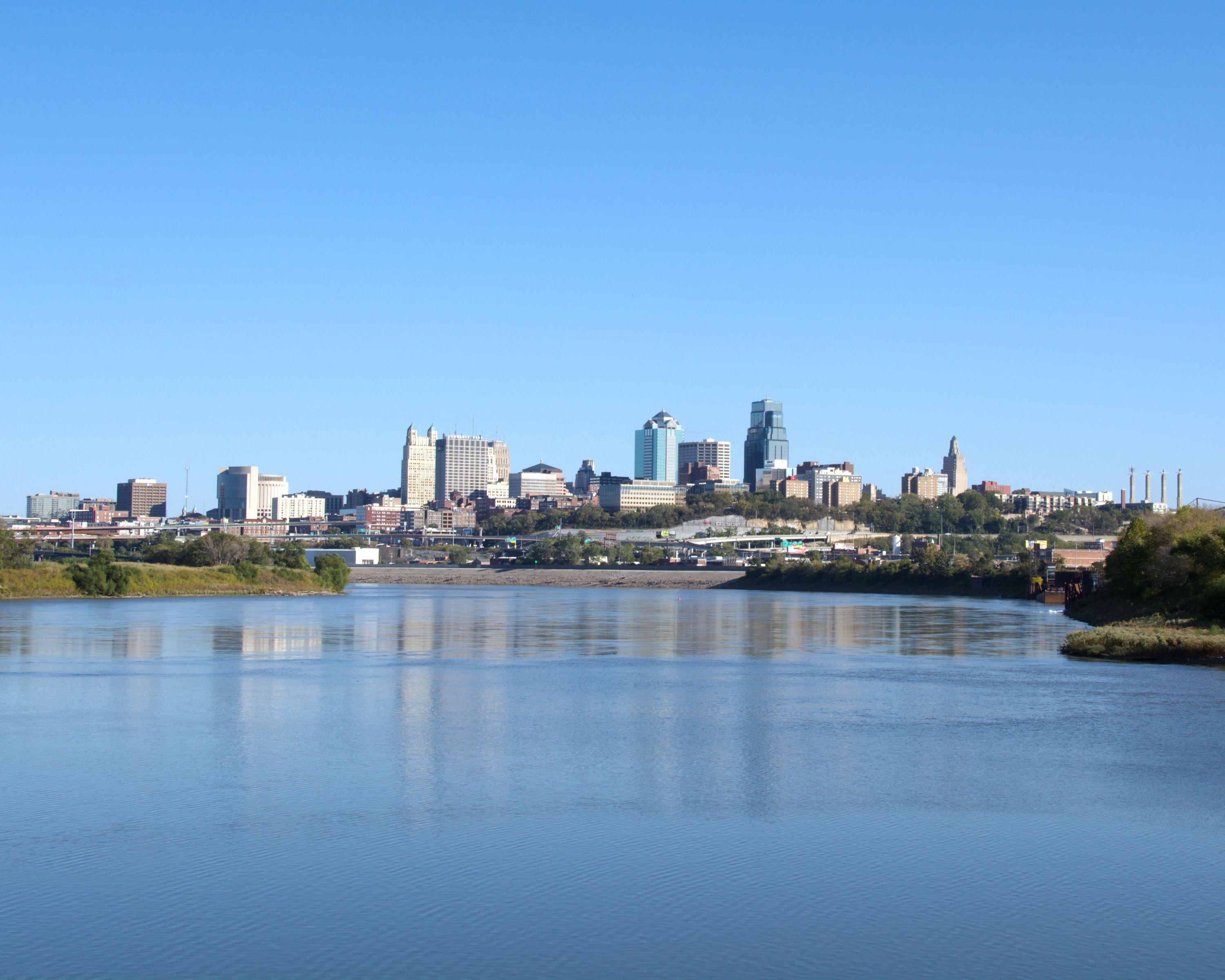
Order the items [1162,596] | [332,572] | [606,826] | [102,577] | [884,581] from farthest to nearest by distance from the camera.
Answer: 1. [884,581]
2. [332,572]
3. [102,577]
4. [1162,596]
5. [606,826]

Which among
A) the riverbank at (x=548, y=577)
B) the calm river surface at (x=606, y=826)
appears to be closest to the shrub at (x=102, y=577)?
the calm river surface at (x=606, y=826)

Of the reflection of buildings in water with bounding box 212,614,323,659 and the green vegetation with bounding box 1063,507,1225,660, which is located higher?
the green vegetation with bounding box 1063,507,1225,660

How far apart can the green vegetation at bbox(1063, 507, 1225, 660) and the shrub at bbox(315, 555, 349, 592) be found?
5810 centimetres

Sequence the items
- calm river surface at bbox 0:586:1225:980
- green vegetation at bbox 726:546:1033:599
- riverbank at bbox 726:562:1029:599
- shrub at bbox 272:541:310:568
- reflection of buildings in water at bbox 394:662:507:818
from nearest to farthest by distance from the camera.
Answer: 1. calm river surface at bbox 0:586:1225:980
2. reflection of buildings in water at bbox 394:662:507:818
3. shrub at bbox 272:541:310:568
4. riverbank at bbox 726:562:1029:599
5. green vegetation at bbox 726:546:1033:599

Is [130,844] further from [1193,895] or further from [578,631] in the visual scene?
[578,631]

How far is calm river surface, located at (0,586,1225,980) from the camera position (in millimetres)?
11703

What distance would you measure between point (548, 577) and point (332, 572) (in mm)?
60296

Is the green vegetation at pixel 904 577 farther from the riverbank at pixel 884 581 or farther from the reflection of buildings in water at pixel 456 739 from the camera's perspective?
the reflection of buildings in water at pixel 456 739

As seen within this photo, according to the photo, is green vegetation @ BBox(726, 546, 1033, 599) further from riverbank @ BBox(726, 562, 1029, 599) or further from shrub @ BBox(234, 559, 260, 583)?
shrub @ BBox(234, 559, 260, 583)

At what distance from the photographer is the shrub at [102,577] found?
81.8 metres

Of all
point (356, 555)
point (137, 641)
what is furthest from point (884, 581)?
point (137, 641)

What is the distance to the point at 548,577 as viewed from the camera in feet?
534

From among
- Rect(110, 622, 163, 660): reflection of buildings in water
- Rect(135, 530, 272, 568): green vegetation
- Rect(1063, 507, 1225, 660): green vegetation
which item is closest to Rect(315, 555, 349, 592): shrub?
Rect(135, 530, 272, 568): green vegetation

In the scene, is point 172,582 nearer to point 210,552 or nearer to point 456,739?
point 210,552
